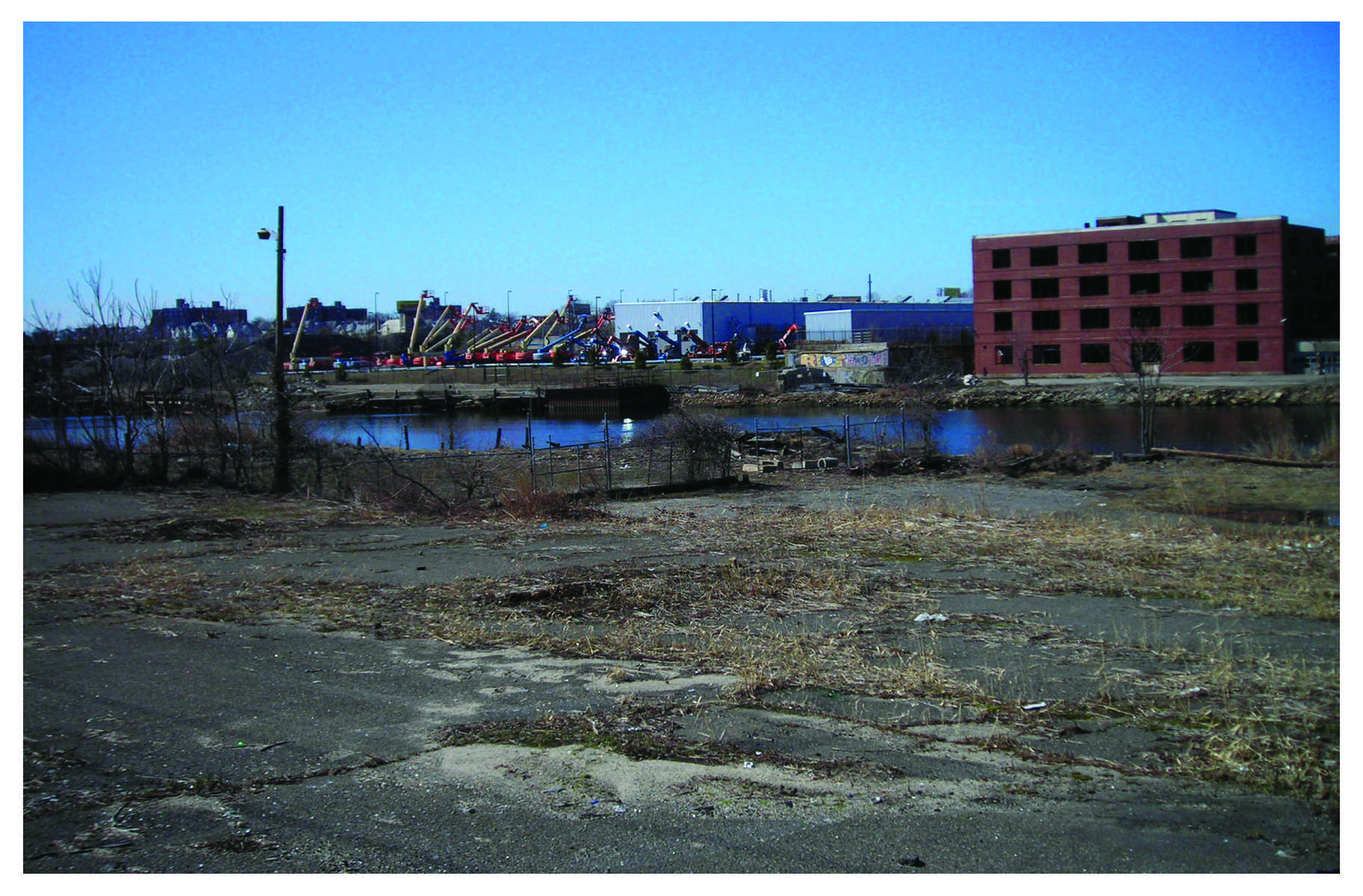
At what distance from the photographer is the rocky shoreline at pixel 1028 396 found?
180ft

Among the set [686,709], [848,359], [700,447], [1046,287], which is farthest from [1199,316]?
[686,709]

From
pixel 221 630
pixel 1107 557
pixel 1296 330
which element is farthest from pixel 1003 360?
pixel 221 630

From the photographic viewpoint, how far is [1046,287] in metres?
74.8

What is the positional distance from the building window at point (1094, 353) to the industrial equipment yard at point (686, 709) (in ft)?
206

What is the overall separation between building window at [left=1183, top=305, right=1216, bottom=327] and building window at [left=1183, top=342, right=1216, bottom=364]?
1364mm

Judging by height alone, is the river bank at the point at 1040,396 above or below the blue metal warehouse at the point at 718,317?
below

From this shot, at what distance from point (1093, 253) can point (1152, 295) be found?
5.41m

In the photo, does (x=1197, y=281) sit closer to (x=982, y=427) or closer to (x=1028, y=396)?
(x=1028, y=396)

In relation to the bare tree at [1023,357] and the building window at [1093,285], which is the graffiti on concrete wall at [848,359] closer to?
the bare tree at [1023,357]

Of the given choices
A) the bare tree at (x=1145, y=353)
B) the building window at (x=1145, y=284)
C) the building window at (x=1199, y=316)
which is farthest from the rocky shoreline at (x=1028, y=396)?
the building window at (x=1145, y=284)

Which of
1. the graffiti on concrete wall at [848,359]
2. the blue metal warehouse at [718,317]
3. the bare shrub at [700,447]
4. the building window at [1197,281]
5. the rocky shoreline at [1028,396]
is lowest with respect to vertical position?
the bare shrub at [700,447]

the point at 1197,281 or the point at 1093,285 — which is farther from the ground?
the point at 1093,285

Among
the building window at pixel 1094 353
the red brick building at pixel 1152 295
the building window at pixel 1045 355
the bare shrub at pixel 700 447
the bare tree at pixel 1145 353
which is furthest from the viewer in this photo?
the building window at pixel 1045 355

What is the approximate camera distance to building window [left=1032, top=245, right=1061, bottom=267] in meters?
73.6
